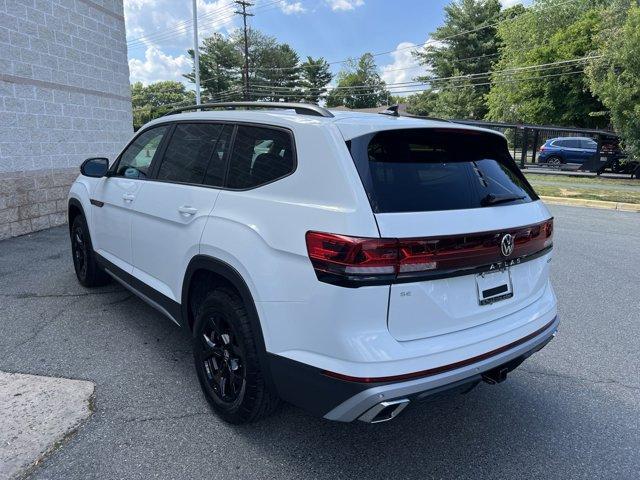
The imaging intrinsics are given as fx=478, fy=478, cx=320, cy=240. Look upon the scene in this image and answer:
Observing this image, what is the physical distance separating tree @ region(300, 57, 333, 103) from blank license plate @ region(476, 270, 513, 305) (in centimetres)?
6924

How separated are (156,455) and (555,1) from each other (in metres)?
42.8

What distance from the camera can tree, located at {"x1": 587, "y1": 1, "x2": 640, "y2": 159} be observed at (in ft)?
50.6

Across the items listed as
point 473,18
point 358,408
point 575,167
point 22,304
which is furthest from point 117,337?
point 473,18

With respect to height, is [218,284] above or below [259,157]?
below

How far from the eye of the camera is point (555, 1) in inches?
1417

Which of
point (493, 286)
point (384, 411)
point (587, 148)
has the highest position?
point (587, 148)

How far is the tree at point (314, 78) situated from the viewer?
6906 centimetres

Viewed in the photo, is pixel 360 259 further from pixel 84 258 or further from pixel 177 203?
pixel 84 258

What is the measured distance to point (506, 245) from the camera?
94.8 inches

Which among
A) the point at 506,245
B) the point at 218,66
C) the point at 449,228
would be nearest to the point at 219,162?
the point at 449,228

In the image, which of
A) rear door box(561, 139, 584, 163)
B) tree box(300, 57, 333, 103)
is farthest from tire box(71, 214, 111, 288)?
tree box(300, 57, 333, 103)

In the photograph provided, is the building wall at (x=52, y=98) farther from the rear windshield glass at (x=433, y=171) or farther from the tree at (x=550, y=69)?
the tree at (x=550, y=69)

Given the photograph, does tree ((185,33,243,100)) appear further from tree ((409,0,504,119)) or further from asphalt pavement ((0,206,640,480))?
asphalt pavement ((0,206,640,480))

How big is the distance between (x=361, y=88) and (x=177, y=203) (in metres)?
76.2
